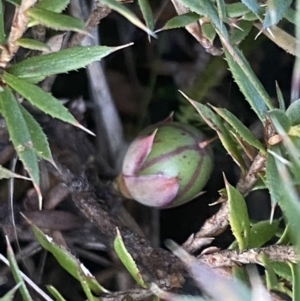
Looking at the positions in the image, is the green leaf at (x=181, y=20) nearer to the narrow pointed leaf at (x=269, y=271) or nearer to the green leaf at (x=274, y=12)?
the green leaf at (x=274, y=12)

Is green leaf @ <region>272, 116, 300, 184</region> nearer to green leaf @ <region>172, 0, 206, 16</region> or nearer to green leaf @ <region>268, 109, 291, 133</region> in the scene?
green leaf @ <region>268, 109, 291, 133</region>

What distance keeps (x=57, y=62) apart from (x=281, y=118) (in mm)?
218

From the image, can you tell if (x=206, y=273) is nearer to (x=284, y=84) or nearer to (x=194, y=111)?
(x=194, y=111)

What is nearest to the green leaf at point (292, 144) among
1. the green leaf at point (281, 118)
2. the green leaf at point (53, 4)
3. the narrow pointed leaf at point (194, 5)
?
the green leaf at point (281, 118)

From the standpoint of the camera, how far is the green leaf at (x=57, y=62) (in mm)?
540

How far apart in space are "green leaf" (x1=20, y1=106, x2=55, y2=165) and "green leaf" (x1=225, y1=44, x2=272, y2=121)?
0.64ft

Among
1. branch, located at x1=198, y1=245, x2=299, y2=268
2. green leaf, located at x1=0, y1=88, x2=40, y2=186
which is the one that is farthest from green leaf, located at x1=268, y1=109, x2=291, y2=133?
green leaf, located at x1=0, y1=88, x2=40, y2=186

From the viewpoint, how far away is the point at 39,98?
545 millimetres

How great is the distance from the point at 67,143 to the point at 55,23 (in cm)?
30

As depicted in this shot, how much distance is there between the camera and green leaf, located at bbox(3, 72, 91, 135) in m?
0.54

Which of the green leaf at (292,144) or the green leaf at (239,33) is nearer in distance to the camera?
the green leaf at (292,144)

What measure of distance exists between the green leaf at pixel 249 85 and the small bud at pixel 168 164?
117 mm

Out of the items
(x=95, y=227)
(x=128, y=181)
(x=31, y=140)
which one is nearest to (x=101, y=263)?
(x=95, y=227)

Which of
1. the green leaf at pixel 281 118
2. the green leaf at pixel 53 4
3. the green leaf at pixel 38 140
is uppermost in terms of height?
the green leaf at pixel 53 4
